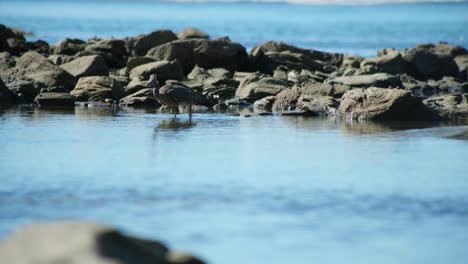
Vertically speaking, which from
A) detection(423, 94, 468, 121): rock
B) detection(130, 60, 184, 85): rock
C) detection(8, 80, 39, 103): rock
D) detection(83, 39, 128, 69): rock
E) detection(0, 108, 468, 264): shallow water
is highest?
detection(83, 39, 128, 69): rock

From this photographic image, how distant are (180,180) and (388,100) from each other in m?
8.38

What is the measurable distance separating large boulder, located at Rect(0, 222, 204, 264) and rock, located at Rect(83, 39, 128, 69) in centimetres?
2361

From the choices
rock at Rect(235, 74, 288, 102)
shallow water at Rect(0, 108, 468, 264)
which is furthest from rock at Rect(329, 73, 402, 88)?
shallow water at Rect(0, 108, 468, 264)

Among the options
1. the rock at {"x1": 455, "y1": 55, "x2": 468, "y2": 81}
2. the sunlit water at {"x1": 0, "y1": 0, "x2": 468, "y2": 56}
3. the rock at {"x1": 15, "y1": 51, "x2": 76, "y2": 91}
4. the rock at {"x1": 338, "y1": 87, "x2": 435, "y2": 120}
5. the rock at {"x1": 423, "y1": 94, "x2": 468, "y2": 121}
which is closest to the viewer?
the rock at {"x1": 338, "y1": 87, "x2": 435, "y2": 120}

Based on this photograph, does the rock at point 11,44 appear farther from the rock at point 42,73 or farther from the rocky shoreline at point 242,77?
the rock at point 42,73

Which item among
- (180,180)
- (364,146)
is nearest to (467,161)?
(364,146)

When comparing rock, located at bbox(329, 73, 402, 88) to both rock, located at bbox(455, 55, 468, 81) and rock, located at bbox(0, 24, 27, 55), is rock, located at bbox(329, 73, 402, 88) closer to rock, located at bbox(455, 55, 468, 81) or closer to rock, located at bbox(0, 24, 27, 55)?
rock, located at bbox(455, 55, 468, 81)

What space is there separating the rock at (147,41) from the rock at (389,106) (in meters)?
12.5

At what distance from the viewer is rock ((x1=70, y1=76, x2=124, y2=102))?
23500 mm

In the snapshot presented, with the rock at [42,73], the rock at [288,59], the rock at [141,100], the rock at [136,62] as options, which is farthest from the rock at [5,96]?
the rock at [288,59]

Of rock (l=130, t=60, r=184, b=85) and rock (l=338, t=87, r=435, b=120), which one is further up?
rock (l=130, t=60, r=184, b=85)

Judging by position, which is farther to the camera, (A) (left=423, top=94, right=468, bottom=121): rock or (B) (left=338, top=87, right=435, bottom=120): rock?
(A) (left=423, top=94, right=468, bottom=121): rock

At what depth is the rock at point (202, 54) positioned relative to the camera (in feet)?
96.0

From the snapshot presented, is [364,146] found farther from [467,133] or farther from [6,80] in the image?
[6,80]
